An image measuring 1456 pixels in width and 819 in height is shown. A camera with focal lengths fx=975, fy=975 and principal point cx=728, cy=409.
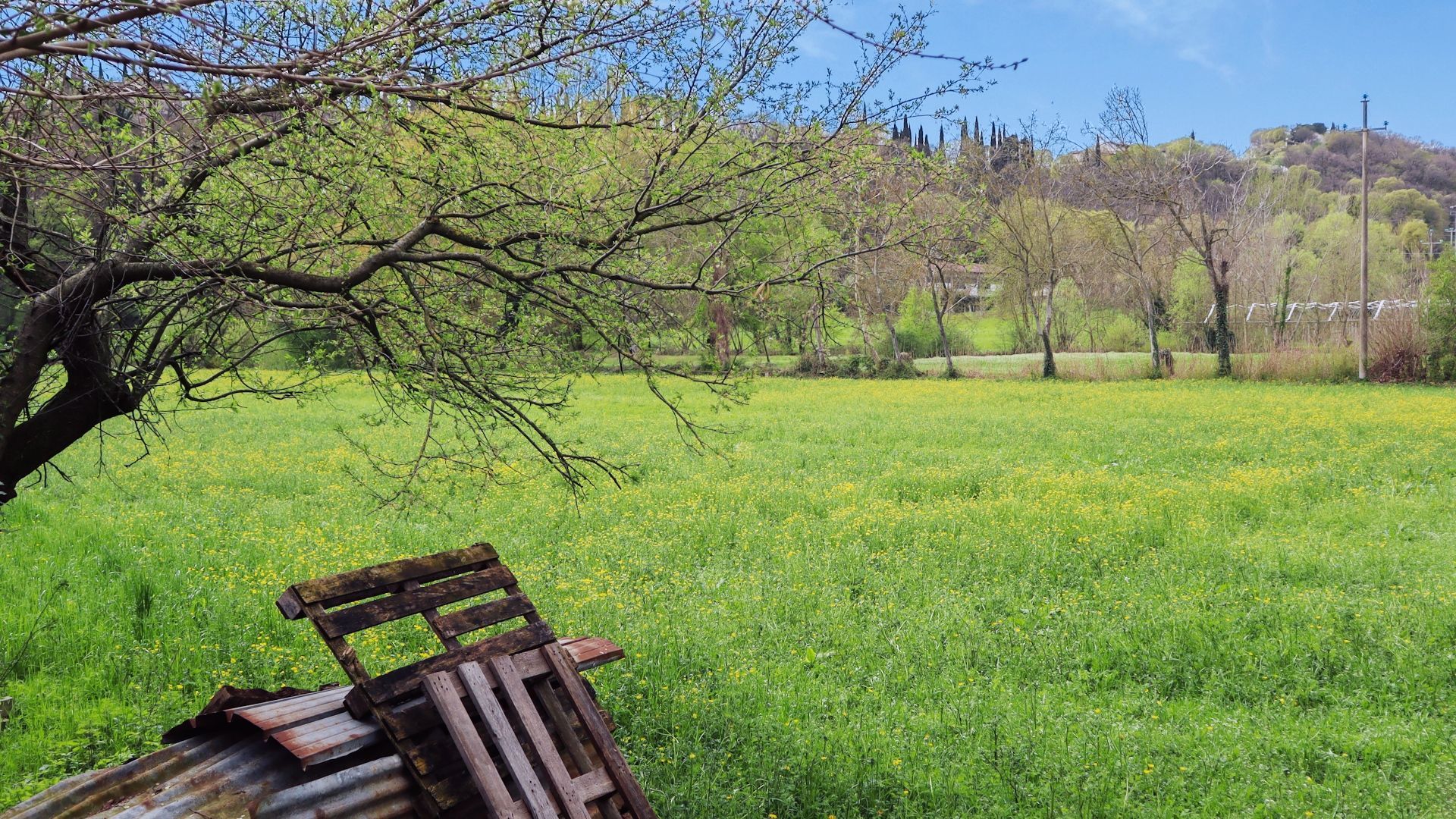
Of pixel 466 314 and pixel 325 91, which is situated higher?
pixel 325 91

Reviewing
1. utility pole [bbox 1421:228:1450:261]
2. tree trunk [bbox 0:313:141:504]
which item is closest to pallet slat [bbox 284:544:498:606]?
tree trunk [bbox 0:313:141:504]

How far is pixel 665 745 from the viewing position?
5844 millimetres

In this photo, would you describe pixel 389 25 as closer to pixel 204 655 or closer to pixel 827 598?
pixel 204 655

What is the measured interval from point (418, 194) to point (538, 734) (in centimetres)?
337

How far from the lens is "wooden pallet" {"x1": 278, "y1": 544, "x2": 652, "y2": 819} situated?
3.74 meters

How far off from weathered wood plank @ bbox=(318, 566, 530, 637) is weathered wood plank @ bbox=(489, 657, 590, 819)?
36 centimetres

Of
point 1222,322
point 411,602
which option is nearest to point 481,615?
point 411,602

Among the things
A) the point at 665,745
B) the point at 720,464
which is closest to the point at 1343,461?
the point at 720,464

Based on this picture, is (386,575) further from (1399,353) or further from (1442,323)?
(1399,353)

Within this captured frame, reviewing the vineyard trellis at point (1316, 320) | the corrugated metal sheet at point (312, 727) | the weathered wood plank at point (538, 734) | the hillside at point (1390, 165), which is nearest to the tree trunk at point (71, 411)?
the corrugated metal sheet at point (312, 727)

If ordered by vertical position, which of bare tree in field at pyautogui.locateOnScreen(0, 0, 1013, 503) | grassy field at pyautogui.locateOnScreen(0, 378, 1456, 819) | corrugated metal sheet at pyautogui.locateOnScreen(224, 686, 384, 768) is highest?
bare tree in field at pyautogui.locateOnScreen(0, 0, 1013, 503)

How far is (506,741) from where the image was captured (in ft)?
12.3

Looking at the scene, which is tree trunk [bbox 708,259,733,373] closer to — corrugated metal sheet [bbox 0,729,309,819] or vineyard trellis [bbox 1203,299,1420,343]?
corrugated metal sheet [bbox 0,729,309,819]

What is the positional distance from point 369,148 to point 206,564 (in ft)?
19.7
